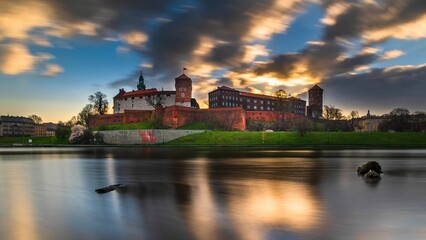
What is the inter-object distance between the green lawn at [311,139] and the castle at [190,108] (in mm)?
14946

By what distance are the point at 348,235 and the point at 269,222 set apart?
6.21ft

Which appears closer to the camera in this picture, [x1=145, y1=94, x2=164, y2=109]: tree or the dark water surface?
the dark water surface

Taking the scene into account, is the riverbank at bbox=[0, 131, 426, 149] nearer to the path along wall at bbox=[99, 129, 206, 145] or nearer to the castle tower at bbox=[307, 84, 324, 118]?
the path along wall at bbox=[99, 129, 206, 145]

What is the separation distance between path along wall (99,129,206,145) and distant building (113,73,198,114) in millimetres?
20512

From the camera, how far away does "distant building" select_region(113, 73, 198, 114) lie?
98.4 m

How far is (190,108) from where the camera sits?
294 ft

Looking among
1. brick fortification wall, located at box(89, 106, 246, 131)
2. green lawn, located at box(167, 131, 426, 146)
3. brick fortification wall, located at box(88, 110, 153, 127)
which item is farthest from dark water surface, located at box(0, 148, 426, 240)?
brick fortification wall, located at box(88, 110, 153, 127)

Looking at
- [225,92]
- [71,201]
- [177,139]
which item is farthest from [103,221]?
[225,92]

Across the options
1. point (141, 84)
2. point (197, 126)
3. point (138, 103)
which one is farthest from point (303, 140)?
point (141, 84)

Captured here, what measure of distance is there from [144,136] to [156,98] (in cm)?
2859

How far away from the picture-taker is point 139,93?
354ft

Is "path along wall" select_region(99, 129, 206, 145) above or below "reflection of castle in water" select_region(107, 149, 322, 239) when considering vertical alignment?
above

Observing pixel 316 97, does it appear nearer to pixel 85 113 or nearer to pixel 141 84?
pixel 141 84

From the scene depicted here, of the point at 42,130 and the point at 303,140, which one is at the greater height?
the point at 42,130
